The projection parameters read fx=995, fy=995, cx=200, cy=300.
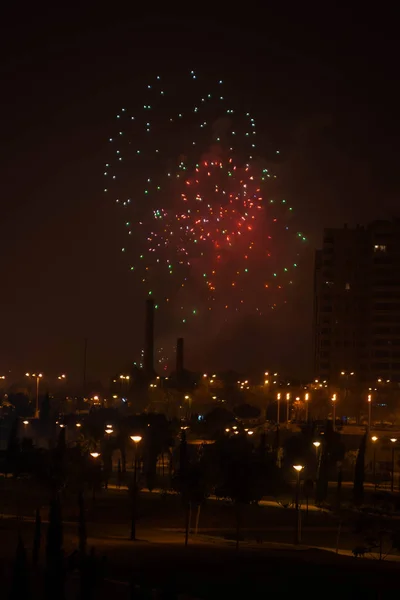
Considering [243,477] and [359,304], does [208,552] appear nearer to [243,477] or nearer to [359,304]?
[243,477]

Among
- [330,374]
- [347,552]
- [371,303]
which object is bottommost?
[347,552]

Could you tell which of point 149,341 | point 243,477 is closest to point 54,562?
point 243,477

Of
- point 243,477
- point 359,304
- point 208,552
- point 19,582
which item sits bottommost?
point 208,552

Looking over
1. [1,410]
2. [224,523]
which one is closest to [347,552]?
[224,523]

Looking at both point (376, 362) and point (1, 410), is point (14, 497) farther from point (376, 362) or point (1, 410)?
point (376, 362)

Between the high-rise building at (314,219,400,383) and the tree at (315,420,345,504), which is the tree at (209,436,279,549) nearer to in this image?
the tree at (315,420,345,504)

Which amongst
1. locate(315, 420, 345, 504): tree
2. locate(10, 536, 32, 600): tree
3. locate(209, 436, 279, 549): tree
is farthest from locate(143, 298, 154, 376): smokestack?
locate(10, 536, 32, 600): tree

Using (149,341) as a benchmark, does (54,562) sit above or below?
below
